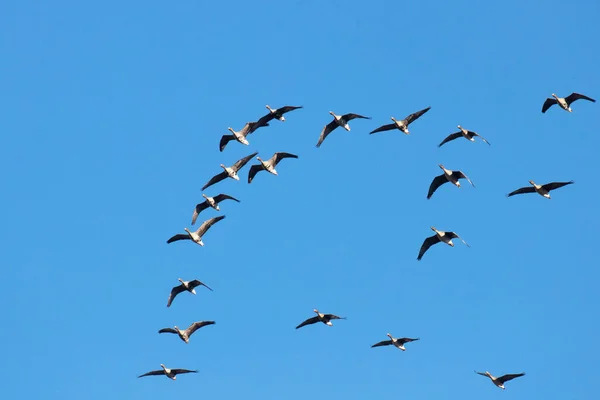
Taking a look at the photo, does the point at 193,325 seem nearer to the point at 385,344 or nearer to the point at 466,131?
the point at 385,344

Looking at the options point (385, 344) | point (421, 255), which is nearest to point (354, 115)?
point (421, 255)

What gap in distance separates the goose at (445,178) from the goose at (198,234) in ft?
39.5

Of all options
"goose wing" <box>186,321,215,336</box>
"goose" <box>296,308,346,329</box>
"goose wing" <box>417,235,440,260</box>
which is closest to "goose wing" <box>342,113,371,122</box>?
"goose wing" <box>417,235,440,260</box>

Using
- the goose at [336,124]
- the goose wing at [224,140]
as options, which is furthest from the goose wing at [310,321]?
the goose wing at [224,140]

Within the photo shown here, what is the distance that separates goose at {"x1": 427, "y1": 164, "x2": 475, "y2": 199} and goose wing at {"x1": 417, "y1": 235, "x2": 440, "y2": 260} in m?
2.53

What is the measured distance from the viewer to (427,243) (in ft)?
215

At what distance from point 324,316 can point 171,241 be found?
973cm

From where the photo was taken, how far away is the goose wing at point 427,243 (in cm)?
6506

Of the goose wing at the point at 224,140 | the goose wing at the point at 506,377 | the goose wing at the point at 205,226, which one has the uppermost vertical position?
the goose wing at the point at 224,140

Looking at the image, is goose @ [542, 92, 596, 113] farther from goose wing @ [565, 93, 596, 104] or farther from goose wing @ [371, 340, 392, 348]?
goose wing @ [371, 340, 392, 348]

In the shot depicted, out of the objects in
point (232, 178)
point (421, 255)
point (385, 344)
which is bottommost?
point (385, 344)

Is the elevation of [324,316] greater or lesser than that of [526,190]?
lesser

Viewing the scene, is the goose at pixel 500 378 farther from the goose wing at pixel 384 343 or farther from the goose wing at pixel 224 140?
the goose wing at pixel 224 140

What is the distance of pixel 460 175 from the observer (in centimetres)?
6272
